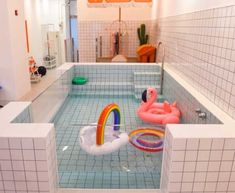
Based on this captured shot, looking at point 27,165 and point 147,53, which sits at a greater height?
point 147,53

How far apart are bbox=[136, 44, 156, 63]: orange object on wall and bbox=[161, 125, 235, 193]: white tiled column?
13.6 feet

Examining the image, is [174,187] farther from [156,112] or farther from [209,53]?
[156,112]

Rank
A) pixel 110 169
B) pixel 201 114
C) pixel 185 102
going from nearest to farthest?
pixel 110 169 < pixel 201 114 < pixel 185 102

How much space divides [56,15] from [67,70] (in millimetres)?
5682

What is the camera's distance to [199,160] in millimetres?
1398

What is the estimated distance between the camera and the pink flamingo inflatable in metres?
2.92

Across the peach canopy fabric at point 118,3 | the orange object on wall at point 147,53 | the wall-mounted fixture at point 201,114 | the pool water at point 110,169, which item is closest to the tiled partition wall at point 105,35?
the orange object on wall at point 147,53

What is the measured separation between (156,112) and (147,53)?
2.56 m

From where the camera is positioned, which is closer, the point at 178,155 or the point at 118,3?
the point at 178,155

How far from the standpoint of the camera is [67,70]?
13.3 feet

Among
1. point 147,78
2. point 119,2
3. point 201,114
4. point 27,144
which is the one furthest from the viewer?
point 119,2

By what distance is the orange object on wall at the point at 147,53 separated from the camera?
5.44m

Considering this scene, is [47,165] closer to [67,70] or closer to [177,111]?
[177,111]

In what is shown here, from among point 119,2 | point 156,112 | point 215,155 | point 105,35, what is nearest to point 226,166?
point 215,155
